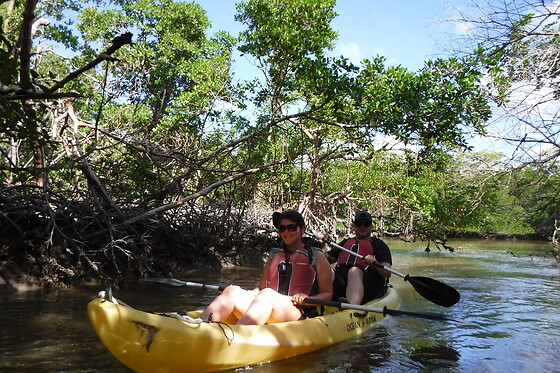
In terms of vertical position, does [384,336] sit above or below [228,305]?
below

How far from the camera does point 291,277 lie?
426cm

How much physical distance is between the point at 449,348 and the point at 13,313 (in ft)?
14.3

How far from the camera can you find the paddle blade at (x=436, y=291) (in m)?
5.29

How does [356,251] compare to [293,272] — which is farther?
[356,251]

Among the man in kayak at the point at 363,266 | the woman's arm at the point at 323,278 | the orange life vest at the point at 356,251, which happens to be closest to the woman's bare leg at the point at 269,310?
the woman's arm at the point at 323,278

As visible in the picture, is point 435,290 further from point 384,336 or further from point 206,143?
point 206,143

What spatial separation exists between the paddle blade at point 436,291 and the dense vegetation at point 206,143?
6.78 feet

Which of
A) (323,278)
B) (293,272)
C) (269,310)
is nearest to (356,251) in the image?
(323,278)

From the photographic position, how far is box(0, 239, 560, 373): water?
12.7ft

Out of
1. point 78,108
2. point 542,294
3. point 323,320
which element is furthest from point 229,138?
point 323,320

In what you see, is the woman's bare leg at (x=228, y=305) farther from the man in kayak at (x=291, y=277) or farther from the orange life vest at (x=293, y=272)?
the orange life vest at (x=293, y=272)

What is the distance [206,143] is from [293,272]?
7.14 metres

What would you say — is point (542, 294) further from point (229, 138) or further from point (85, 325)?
point (229, 138)

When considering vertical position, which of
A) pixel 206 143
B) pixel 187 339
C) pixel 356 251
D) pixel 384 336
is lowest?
pixel 384 336
